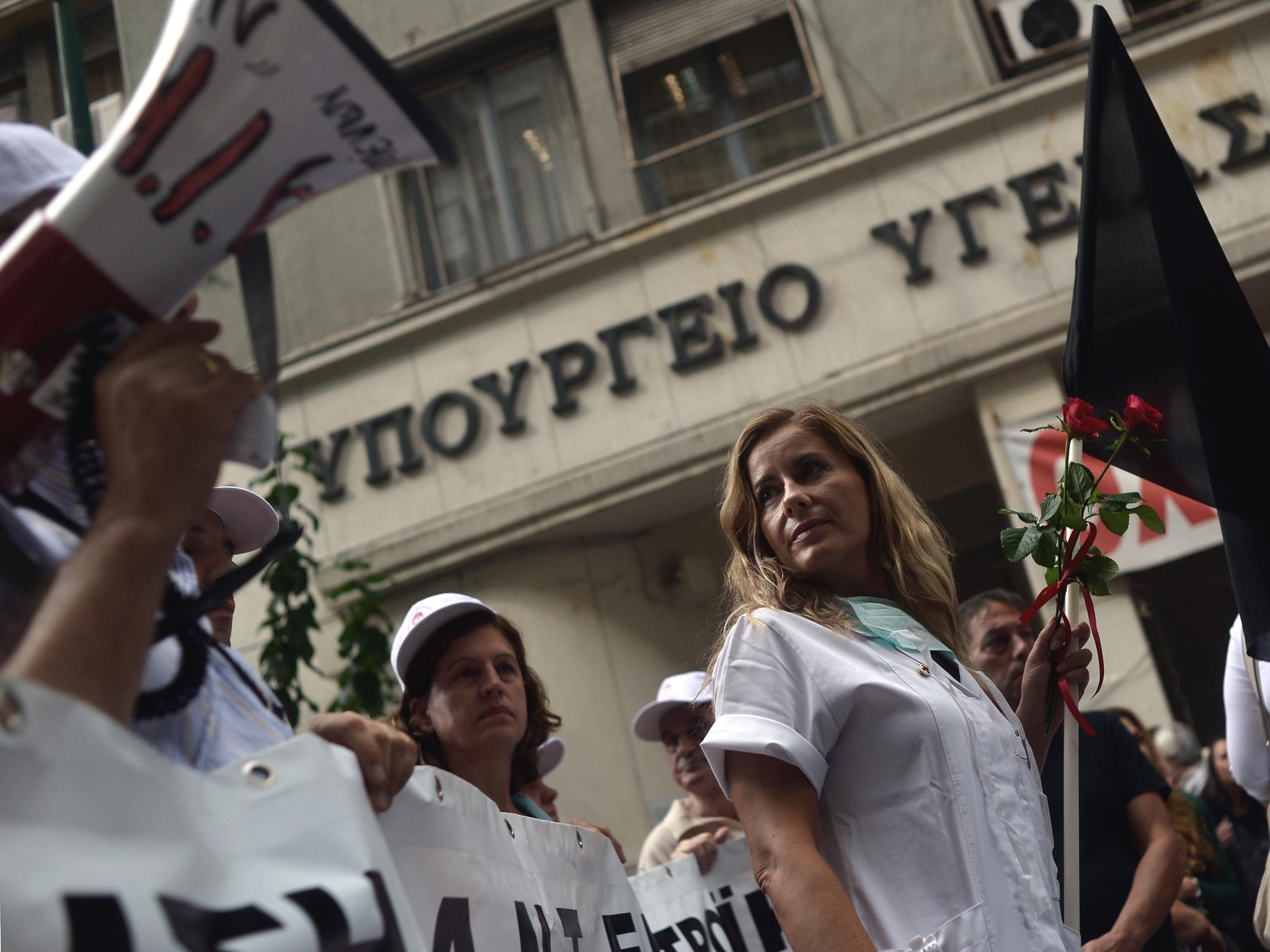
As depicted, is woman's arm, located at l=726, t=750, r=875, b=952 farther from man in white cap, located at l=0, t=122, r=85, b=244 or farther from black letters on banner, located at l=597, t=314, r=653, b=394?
black letters on banner, located at l=597, t=314, r=653, b=394

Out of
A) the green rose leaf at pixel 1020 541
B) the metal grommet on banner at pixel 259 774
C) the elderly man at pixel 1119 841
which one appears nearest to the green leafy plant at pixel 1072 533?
the green rose leaf at pixel 1020 541

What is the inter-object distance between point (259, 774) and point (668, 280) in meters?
7.46

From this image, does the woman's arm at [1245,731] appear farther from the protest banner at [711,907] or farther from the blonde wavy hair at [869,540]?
the protest banner at [711,907]

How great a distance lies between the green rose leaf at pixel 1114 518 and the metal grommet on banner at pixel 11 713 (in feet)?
6.83

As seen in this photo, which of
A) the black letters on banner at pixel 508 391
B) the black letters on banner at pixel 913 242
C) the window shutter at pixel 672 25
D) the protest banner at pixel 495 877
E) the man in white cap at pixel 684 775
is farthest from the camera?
the window shutter at pixel 672 25

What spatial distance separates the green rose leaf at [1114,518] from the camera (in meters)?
2.41

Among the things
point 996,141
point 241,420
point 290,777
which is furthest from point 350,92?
point 996,141

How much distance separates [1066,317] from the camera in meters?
7.36

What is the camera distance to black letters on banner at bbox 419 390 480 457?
841 centimetres

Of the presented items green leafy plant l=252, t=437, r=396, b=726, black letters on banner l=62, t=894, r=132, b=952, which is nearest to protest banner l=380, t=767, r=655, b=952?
black letters on banner l=62, t=894, r=132, b=952

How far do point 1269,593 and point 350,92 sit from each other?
2.39m

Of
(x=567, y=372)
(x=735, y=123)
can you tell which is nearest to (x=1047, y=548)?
(x=567, y=372)

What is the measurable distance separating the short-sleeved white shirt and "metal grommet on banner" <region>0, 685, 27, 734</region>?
1.14m

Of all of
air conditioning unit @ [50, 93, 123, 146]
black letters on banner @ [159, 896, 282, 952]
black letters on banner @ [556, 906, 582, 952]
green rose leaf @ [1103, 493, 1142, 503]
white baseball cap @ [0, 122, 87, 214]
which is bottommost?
black letters on banner @ [556, 906, 582, 952]
